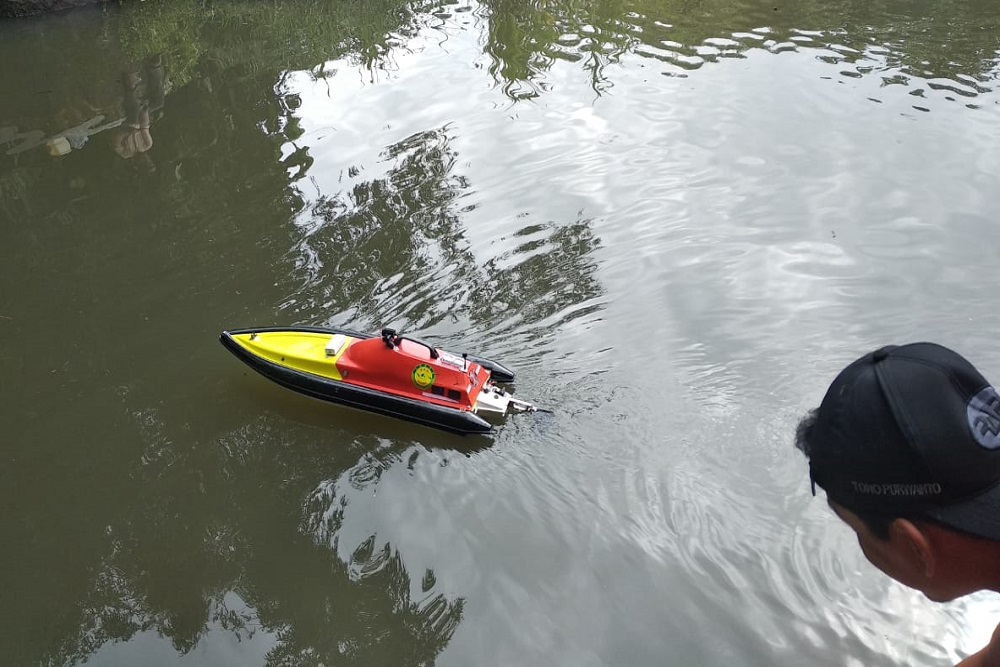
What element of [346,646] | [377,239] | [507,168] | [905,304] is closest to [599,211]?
[507,168]

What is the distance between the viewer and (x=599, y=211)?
7938mm

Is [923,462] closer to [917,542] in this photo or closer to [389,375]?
[917,542]

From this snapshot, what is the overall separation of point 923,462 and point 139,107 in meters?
10.7

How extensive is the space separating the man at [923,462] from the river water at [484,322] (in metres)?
2.72

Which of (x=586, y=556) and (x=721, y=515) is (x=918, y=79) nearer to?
(x=721, y=515)

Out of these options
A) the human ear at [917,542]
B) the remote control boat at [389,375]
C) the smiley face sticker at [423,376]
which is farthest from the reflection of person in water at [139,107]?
the human ear at [917,542]

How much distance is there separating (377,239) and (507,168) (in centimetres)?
190

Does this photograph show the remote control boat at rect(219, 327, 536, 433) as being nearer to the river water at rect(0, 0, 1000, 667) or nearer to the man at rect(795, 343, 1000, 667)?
the river water at rect(0, 0, 1000, 667)

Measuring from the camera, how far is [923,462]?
171 centimetres

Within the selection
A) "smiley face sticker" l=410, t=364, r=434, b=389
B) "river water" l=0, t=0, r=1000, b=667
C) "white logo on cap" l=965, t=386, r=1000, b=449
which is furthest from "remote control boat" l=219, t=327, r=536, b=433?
"white logo on cap" l=965, t=386, r=1000, b=449

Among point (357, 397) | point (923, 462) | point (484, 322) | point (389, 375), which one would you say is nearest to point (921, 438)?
point (923, 462)

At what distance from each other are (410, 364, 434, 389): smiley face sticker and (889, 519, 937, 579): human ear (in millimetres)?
4043

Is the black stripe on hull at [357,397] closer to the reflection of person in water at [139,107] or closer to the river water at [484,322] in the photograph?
the river water at [484,322]

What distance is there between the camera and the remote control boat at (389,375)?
5.57 metres
